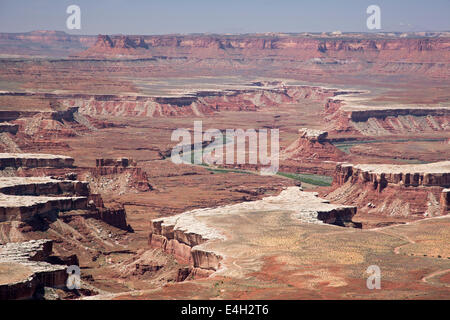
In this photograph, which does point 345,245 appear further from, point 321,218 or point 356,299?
point 356,299

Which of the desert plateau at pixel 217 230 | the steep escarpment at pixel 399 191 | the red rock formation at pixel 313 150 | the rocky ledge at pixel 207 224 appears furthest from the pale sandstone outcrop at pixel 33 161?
the red rock formation at pixel 313 150

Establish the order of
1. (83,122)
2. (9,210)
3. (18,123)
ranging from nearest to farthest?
1. (9,210)
2. (18,123)
3. (83,122)

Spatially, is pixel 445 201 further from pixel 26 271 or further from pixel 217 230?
pixel 26 271

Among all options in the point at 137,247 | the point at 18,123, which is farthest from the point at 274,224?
the point at 18,123

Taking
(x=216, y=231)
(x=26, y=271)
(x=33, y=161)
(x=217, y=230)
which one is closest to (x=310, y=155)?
(x=33, y=161)

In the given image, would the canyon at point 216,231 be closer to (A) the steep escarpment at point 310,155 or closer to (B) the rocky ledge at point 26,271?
(B) the rocky ledge at point 26,271
